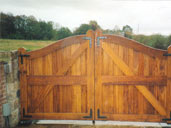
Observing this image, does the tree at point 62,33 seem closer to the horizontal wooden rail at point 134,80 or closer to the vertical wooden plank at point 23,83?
the vertical wooden plank at point 23,83

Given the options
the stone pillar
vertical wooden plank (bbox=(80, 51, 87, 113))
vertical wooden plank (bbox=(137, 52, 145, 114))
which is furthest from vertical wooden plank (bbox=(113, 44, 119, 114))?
the stone pillar

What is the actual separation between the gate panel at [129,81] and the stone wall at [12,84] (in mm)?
1925

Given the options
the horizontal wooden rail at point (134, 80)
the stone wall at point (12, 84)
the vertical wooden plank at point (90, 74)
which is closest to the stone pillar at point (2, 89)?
the stone wall at point (12, 84)

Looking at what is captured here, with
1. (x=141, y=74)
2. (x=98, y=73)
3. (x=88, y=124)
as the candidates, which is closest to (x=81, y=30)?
(x=98, y=73)

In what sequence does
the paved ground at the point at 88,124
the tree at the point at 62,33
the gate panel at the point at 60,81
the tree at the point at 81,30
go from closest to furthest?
1. the paved ground at the point at 88,124
2. the gate panel at the point at 60,81
3. the tree at the point at 62,33
4. the tree at the point at 81,30

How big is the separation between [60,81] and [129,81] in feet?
5.47

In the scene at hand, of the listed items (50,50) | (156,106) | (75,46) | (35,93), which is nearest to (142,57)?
(156,106)

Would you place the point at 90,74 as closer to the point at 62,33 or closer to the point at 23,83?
the point at 23,83

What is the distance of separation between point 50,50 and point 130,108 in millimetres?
2402

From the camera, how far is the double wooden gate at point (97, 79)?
3.69 metres

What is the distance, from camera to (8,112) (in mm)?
3455

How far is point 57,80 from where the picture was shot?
152 inches

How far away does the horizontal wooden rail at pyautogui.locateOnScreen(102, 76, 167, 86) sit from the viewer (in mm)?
3688

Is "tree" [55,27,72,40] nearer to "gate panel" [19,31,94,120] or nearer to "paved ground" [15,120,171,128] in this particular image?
"gate panel" [19,31,94,120]
